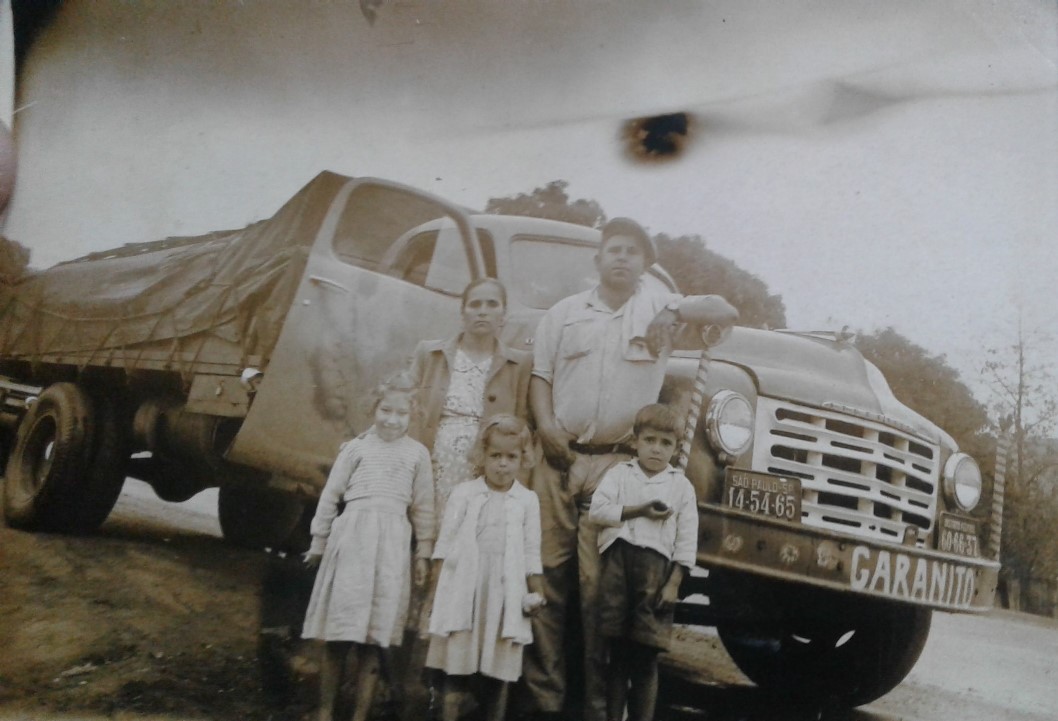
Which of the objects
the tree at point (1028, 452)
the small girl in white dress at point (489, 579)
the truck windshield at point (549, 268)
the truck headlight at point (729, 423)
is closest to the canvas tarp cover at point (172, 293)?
the truck windshield at point (549, 268)

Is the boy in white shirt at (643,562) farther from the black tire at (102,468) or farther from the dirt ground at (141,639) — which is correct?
the black tire at (102,468)

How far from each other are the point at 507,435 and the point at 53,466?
2.37 m

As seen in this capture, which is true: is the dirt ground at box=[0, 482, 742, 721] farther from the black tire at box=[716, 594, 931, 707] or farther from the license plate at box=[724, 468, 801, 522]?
the black tire at box=[716, 594, 931, 707]

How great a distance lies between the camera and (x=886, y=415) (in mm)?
3033

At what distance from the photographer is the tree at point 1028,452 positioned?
3.22m

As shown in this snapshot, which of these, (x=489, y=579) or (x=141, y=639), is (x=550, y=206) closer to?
(x=489, y=579)

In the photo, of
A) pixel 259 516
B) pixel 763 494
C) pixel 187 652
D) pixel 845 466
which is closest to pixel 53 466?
pixel 259 516

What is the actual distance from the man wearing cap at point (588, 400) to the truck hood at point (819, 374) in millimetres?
194

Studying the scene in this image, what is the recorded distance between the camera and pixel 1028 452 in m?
3.26

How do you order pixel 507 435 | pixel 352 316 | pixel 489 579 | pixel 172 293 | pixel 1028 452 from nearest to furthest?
pixel 489 579, pixel 507 435, pixel 352 316, pixel 1028 452, pixel 172 293

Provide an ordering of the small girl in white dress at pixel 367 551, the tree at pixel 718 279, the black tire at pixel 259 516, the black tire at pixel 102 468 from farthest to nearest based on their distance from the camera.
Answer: the black tire at pixel 102 468 → the black tire at pixel 259 516 → the tree at pixel 718 279 → the small girl in white dress at pixel 367 551

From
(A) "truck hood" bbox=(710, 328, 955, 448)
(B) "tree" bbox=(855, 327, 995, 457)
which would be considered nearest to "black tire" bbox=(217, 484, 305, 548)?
(A) "truck hood" bbox=(710, 328, 955, 448)

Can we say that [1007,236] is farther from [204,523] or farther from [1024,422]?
[204,523]

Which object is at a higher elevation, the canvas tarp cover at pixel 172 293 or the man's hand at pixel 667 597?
the canvas tarp cover at pixel 172 293
